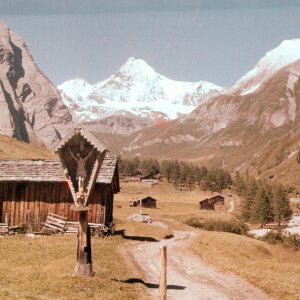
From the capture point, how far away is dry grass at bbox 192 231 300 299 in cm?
2566

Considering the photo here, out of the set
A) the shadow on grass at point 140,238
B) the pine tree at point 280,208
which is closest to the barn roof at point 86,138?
the shadow on grass at point 140,238

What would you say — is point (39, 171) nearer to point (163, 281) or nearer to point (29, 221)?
point (29, 221)

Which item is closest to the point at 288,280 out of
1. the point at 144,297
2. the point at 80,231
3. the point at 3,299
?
the point at 144,297

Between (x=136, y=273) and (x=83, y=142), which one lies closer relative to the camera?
(x=83, y=142)

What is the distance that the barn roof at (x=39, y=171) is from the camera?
45.2m


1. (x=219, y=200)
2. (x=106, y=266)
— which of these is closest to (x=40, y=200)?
(x=106, y=266)

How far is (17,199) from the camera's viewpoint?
A: 46125mm

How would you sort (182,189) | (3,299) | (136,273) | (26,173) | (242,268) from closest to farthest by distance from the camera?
1. (3,299)
2. (136,273)
3. (242,268)
4. (26,173)
5. (182,189)

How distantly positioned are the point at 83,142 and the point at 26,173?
957 inches

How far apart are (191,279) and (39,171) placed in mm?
23868

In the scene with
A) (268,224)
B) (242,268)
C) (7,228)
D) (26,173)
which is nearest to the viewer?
(242,268)

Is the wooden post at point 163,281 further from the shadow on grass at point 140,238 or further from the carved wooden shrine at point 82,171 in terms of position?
the shadow on grass at point 140,238

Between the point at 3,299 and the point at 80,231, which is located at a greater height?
the point at 80,231

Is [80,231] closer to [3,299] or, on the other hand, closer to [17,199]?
[3,299]
